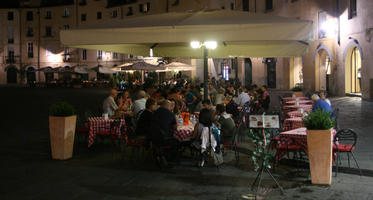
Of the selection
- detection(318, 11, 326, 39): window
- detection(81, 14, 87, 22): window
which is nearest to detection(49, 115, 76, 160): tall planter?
detection(318, 11, 326, 39): window

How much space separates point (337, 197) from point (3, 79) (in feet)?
247

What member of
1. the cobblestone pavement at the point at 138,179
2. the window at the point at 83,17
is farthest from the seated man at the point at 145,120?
the window at the point at 83,17

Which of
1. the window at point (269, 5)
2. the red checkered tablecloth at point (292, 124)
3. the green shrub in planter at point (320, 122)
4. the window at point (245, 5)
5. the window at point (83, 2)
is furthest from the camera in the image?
the window at point (83, 2)

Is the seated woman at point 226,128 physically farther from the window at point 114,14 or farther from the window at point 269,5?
the window at point 114,14

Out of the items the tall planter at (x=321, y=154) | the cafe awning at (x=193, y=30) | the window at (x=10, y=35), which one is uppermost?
the window at (x=10, y=35)

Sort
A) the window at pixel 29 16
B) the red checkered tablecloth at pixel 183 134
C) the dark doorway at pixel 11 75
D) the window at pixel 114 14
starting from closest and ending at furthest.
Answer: the red checkered tablecloth at pixel 183 134
the window at pixel 114 14
the dark doorway at pixel 11 75
the window at pixel 29 16

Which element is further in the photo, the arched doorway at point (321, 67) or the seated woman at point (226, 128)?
the arched doorway at point (321, 67)

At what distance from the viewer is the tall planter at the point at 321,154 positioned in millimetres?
6555

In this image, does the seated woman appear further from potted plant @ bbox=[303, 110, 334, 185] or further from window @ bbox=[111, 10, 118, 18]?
window @ bbox=[111, 10, 118, 18]

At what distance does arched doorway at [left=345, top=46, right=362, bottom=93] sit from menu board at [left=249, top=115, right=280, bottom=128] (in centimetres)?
2083

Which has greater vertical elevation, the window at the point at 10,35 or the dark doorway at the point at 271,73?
the window at the point at 10,35

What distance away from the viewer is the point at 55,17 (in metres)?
71.4

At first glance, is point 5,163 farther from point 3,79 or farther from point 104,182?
point 3,79

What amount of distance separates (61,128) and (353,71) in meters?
21.0
